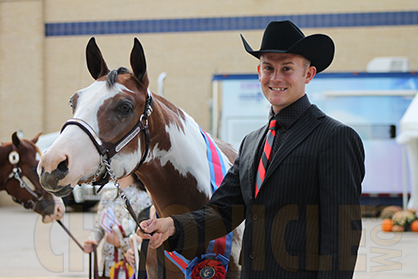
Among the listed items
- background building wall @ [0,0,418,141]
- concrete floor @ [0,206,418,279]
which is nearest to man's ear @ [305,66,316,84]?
concrete floor @ [0,206,418,279]

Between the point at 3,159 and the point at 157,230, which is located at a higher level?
the point at 157,230

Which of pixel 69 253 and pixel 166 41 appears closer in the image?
pixel 69 253

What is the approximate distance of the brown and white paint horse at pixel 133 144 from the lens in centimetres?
152

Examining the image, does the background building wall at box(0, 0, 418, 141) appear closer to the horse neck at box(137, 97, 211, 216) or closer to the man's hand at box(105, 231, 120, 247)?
the man's hand at box(105, 231, 120, 247)

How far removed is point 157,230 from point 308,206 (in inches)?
24.1

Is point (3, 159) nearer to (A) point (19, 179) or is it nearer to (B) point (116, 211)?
(A) point (19, 179)

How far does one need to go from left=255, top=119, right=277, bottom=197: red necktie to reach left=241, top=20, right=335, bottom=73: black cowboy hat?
0.29m

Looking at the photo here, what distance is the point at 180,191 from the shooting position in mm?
1976

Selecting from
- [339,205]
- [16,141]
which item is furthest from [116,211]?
[339,205]

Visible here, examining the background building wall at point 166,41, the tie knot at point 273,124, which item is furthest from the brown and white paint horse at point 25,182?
the background building wall at point 166,41

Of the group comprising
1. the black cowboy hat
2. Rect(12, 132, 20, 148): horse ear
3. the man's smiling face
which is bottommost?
Rect(12, 132, 20, 148): horse ear

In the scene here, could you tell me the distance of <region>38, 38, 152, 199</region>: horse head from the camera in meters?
1.49

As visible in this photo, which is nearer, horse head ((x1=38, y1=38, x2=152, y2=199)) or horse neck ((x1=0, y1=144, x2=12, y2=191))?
horse head ((x1=38, y1=38, x2=152, y2=199))

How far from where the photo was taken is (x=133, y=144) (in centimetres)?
173
